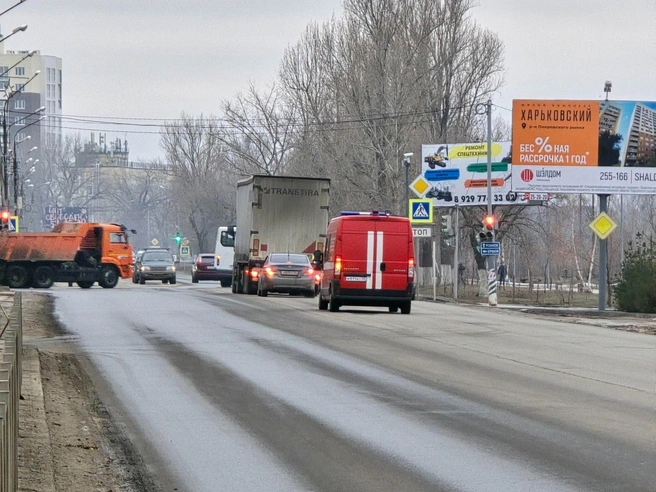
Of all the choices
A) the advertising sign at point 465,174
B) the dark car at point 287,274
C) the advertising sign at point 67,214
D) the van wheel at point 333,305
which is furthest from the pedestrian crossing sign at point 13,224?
the advertising sign at point 67,214

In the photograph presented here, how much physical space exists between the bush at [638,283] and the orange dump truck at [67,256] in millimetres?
24237

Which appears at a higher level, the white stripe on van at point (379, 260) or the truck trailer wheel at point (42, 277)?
the white stripe on van at point (379, 260)

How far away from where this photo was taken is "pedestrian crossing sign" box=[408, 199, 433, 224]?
1863 inches

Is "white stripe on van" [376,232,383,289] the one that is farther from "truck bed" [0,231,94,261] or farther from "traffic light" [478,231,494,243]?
"truck bed" [0,231,94,261]

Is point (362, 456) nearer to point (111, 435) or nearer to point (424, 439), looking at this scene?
point (424, 439)

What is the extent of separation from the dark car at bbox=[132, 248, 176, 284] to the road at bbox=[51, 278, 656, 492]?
125 feet

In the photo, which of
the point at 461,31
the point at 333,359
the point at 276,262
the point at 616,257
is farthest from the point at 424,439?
the point at 616,257

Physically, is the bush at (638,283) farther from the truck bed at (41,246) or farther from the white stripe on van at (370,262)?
the truck bed at (41,246)

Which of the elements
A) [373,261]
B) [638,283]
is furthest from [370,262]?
[638,283]

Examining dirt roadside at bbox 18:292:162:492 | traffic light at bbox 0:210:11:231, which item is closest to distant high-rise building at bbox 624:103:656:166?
dirt roadside at bbox 18:292:162:492

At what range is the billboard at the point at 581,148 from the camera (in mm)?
44625

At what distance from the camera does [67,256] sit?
5434cm

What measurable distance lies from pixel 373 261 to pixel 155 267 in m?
34.5

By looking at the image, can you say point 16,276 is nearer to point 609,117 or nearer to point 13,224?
point 13,224
